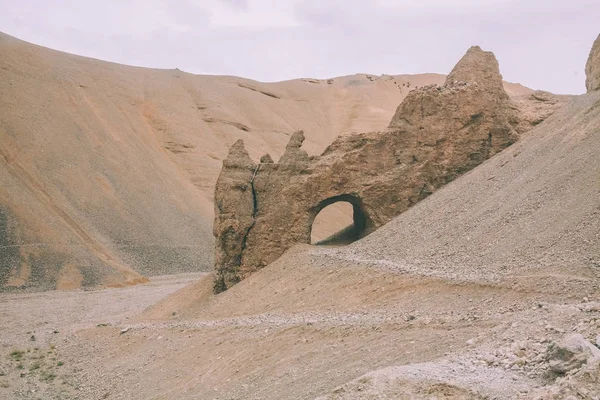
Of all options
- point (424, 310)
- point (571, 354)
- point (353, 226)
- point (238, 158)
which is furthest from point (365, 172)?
point (571, 354)

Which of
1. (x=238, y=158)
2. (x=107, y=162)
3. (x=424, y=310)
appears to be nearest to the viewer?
(x=424, y=310)

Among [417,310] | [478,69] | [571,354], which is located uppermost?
[478,69]

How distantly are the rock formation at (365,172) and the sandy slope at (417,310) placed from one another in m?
0.96

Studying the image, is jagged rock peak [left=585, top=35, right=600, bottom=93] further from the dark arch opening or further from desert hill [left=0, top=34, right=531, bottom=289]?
desert hill [left=0, top=34, right=531, bottom=289]

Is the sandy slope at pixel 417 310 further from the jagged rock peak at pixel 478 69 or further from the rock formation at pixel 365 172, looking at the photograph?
the jagged rock peak at pixel 478 69

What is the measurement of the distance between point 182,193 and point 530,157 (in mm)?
34008

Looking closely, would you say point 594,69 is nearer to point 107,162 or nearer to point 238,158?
point 238,158

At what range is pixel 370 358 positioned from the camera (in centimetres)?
1163

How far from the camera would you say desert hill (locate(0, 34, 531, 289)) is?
36938 millimetres

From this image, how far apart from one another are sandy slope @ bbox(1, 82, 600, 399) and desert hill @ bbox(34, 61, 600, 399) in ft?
0.13

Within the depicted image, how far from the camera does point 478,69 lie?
2292 centimetres

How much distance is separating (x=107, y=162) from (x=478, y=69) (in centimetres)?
3032

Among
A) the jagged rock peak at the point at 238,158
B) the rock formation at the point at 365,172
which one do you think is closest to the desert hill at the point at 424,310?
the rock formation at the point at 365,172

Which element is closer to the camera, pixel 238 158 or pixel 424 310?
pixel 424 310
